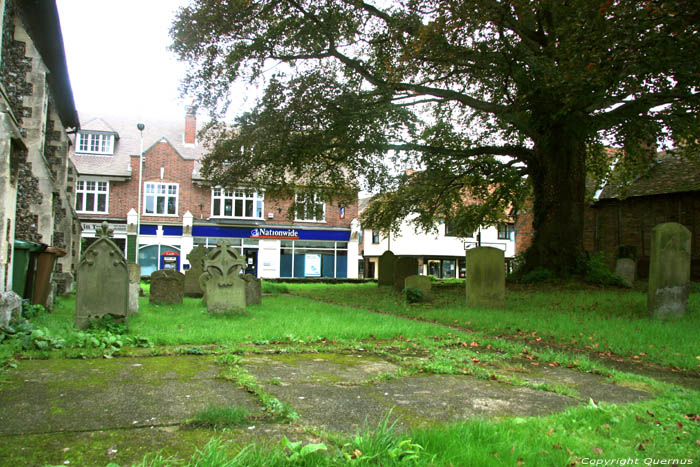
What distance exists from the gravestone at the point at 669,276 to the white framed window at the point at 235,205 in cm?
2887

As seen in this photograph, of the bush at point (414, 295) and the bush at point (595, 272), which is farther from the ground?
the bush at point (595, 272)

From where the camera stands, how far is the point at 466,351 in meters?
6.23

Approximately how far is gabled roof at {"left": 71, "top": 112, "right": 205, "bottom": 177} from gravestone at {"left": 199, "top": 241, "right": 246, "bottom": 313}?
2383cm

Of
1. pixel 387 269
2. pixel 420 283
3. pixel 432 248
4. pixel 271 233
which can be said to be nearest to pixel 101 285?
pixel 420 283

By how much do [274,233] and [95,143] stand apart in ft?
45.1

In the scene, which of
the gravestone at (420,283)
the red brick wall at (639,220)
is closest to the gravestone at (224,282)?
the gravestone at (420,283)

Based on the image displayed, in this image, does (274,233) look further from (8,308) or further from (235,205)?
(8,308)

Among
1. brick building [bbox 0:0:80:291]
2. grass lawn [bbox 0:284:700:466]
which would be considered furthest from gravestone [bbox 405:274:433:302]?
brick building [bbox 0:0:80:291]

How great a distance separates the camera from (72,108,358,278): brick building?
108 feet

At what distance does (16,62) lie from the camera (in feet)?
37.5

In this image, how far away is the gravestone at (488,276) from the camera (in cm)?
1156

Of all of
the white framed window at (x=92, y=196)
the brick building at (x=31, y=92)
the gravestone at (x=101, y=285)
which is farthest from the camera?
the white framed window at (x=92, y=196)

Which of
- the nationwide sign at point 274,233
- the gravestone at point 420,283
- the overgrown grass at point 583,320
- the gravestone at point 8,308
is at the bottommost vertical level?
the overgrown grass at point 583,320

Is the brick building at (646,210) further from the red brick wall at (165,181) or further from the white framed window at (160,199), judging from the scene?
the white framed window at (160,199)
